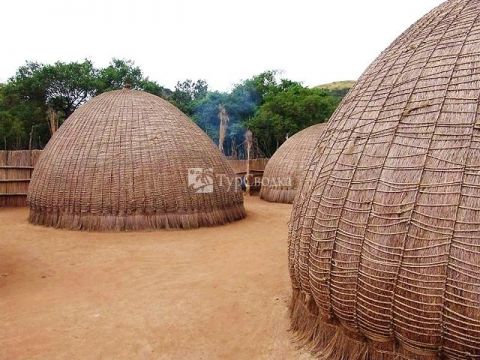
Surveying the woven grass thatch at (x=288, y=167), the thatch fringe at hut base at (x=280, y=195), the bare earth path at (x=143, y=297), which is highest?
the woven grass thatch at (x=288, y=167)

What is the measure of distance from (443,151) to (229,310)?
2.93 metres

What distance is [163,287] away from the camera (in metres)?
5.64

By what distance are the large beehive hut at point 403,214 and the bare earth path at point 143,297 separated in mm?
802

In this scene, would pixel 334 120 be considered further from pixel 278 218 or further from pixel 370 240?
pixel 278 218

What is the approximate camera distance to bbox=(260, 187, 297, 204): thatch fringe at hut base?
1595cm

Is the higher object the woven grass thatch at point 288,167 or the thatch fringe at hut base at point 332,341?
the woven grass thatch at point 288,167

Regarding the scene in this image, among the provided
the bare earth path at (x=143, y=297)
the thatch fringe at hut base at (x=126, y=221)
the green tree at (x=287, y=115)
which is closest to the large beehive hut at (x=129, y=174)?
the thatch fringe at hut base at (x=126, y=221)

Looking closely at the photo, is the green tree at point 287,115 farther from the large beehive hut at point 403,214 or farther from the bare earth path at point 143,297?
the large beehive hut at point 403,214

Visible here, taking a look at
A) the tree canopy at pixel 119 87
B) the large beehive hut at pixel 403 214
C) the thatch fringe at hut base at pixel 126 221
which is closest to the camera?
the large beehive hut at pixel 403 214

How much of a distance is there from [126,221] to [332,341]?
261 inches

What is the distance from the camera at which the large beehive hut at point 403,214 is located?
2730mm

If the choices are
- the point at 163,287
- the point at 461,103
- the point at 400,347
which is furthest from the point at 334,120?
the point at 163,287

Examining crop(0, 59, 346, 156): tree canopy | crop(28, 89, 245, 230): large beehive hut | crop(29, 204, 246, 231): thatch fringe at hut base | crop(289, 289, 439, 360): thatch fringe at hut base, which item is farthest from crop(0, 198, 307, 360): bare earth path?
crop(0, 59, 346, 156): tree canopy

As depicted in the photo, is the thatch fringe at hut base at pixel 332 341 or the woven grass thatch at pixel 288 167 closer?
the thatch fringe at hut base at pixel 332 341
